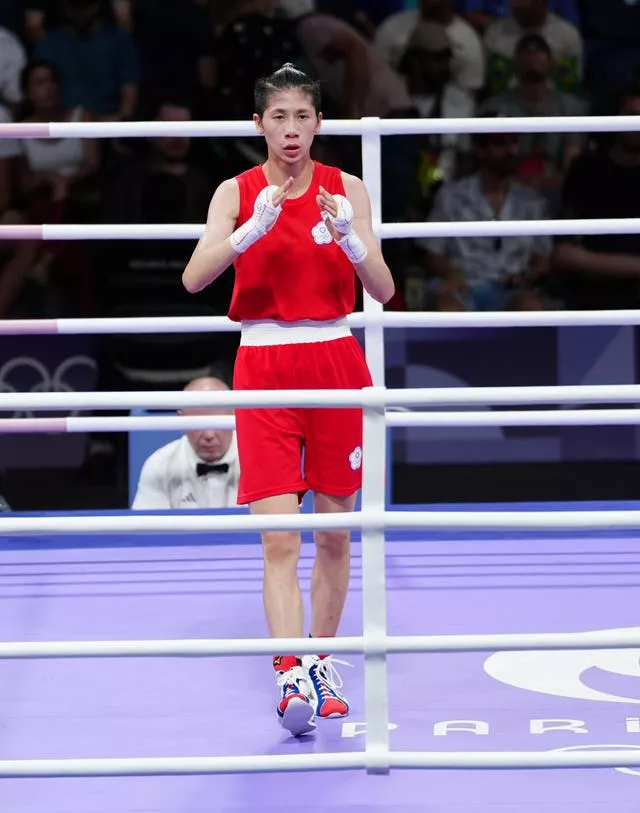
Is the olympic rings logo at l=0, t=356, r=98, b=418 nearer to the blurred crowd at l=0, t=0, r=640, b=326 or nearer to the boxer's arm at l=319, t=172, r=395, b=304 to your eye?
the blurred crowd at l=0, t=0, r=640, b=326

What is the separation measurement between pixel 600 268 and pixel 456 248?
22.7 inches

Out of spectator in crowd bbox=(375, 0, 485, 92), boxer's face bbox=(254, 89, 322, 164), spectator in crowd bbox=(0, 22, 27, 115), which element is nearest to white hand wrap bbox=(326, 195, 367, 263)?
boxer's face bbox=(254, 89, 322, 164)

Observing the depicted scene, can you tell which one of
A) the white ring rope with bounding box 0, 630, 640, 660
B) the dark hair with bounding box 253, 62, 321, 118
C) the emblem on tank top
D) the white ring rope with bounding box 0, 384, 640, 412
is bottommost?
the white ring rope with bounding box 0, 630, 640, 660

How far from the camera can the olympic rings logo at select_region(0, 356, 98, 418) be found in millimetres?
5512

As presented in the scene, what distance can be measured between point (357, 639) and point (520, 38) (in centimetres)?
422

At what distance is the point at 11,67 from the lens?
5.75 m

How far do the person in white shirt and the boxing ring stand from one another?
1.15ft

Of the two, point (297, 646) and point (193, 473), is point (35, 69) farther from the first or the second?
point (297, 646)

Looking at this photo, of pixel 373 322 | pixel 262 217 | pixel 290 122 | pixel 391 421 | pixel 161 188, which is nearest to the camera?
pixel 262 217

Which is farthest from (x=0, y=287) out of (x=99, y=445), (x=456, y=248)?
(x=456, y=248)

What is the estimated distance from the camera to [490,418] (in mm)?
3252

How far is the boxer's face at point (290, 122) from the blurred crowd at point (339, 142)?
9.78ft

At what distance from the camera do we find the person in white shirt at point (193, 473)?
421cm

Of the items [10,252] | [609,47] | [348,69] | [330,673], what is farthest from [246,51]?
[330,673]
